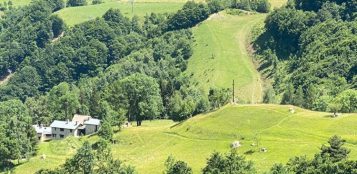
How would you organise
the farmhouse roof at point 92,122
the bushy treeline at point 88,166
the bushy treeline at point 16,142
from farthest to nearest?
the farmhouse roof at point 92,122 → the bushy treeline at point 16,142 → the bushy treeline at point 88,166

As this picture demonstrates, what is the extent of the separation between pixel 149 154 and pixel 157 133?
14.3 metres

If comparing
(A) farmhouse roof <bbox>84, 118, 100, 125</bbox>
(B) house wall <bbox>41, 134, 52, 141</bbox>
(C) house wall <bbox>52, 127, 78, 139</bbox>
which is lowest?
(B) house wall <bbox>41, 134, 52, 141</bbox>

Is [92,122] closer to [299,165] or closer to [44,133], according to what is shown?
[44,133]

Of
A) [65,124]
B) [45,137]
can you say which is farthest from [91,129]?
[45,137]

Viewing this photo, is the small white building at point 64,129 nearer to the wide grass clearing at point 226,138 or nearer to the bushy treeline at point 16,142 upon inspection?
the wide grass clearing at point 226,138

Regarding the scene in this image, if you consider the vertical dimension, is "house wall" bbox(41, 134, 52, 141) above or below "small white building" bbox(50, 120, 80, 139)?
below

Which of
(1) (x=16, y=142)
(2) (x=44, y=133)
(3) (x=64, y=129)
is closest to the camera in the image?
(1) (x=16, y=142)

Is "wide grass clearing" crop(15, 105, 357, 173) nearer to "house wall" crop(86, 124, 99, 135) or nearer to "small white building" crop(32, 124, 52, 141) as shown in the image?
"house wall" crop(86, 124, 99, 135)

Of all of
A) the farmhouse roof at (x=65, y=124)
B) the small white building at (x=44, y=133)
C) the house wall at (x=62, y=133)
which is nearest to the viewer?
the house wall at (x=62, y=133)

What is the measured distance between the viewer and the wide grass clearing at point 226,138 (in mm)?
138625

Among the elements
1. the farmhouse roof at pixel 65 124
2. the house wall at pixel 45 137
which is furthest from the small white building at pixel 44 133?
the farmhouse roof at pixel 65 124

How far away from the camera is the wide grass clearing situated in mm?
138625

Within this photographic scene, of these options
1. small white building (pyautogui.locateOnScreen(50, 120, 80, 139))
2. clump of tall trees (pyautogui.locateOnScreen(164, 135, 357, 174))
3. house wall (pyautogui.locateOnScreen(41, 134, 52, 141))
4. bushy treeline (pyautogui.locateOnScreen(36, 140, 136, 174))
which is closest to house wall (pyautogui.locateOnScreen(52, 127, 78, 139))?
small white building (pyautogui.locateOnScreen(50, 120, 80, 139))

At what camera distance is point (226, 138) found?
15238 centimetres
